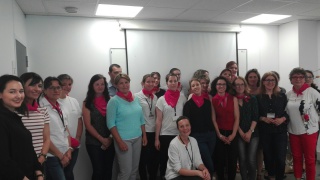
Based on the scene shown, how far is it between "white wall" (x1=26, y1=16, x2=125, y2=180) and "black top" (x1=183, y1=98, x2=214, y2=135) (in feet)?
6.00

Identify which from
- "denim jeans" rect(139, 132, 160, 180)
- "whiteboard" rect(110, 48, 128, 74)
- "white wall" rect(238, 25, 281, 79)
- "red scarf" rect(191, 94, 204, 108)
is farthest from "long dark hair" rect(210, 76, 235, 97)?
"white wall" rect(238, 25, 281, 79)

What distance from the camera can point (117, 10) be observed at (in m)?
3.85

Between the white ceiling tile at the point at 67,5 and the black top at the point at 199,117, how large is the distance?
1.96 meters

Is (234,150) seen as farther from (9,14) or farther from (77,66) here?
(9,14)

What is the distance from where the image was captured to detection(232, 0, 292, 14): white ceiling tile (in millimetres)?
3678

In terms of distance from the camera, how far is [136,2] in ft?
11.3

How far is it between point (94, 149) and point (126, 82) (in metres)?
0.87

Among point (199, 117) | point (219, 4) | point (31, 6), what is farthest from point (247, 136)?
point (31, 6)

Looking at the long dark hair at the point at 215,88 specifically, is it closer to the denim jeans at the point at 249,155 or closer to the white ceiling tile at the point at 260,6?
the denim jeans at the point at 249,155

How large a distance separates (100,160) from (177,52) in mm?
2520

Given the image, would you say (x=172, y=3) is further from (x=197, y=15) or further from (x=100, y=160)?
(x=100, y=160)

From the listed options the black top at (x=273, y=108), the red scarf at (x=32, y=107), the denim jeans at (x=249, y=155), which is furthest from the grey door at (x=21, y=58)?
the black top at (x=273, y=108)

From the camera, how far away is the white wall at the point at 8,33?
8.56ft

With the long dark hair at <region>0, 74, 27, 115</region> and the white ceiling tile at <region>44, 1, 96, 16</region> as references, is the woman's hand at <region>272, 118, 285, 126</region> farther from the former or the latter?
the white ceiling tile at <region>44, 1, 96, 16</region>
